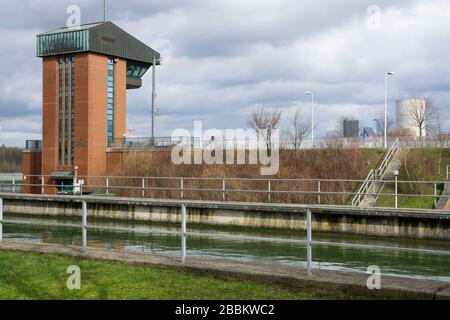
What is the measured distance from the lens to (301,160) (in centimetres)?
3428

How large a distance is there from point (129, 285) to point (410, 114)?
57.0 m

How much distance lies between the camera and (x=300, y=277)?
26.0 ft

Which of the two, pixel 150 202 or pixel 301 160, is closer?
pixel 150 202

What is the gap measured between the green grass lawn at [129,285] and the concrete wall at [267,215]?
5.56 metres

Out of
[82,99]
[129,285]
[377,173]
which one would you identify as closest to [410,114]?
[377,173]

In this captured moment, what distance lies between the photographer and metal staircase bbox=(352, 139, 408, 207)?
26497 millimetres

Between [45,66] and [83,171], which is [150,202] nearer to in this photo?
[83,171]

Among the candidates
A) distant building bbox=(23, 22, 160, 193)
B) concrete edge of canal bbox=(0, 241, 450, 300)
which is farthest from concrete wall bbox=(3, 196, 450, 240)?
distant building bbox=(23, 22, 160, 193)

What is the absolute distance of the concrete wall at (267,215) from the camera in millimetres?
19172

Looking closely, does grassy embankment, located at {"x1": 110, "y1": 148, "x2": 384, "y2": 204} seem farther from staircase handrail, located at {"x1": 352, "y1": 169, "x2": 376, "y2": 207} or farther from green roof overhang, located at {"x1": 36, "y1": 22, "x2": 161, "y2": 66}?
green roof overhang, located at {"x1": 36, "y1": 22, "x2": 161, "y2": 66}

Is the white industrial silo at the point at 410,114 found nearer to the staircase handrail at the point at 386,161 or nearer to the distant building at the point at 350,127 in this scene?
the distant building at the point at 350,127

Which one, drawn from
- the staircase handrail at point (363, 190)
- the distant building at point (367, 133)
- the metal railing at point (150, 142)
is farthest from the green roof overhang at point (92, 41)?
the staircase handrail at point (363, 190)
